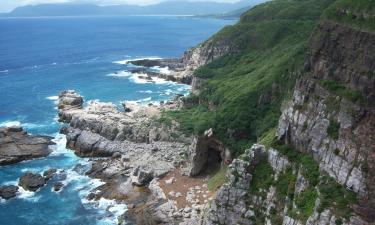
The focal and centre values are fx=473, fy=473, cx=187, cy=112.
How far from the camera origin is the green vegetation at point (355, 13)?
49672 mm

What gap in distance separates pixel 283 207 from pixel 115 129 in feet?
187

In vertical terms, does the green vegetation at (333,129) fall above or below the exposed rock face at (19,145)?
above

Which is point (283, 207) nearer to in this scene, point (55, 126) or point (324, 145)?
point (324, 145)

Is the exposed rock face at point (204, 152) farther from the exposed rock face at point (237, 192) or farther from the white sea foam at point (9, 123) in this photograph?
the white sea foam at point (9, 123)

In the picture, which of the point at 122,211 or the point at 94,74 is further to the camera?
the point at 94,74

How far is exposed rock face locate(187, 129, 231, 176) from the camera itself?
7969cm

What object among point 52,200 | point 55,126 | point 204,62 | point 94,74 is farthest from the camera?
point 94,74

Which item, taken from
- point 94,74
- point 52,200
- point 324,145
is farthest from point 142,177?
point 94,74

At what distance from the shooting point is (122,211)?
7256 centimetres

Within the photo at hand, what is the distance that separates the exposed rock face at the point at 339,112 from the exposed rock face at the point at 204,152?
23.9m

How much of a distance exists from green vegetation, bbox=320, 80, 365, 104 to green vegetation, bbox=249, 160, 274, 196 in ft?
39.4

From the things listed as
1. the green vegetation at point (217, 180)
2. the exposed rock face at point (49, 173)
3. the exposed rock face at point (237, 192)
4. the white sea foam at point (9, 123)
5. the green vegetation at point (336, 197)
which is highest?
the green vegetation at point (336, 197)

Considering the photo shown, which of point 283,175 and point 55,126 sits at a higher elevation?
point 283,175

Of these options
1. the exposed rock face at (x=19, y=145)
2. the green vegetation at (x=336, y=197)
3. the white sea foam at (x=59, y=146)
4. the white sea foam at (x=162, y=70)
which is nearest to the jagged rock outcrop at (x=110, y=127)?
the white sea foam at (x=59, y=146)
